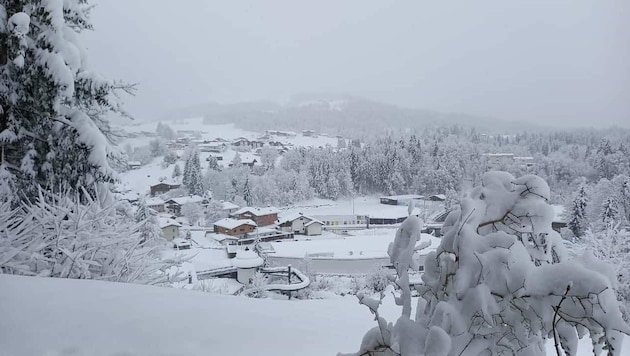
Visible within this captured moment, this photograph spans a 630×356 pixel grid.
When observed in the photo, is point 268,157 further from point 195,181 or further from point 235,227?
point 235,227

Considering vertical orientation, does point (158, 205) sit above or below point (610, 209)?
below

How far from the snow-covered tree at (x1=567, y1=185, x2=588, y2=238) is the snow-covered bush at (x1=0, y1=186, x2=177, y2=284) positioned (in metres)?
14.5

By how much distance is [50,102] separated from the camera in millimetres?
4062

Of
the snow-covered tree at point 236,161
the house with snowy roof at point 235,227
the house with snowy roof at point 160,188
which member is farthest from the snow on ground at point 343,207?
the house with snowy roof at point 160,188

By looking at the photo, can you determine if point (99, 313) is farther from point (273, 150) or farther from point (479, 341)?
point (273, 150)

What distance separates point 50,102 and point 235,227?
16.5m

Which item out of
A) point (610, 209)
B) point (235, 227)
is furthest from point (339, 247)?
point (610, 209)

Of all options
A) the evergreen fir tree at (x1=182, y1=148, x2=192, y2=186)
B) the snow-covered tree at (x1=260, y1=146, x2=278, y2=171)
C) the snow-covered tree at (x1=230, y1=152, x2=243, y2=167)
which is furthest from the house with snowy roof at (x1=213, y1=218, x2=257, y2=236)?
the snow-covered tree at (x1=260, y1=146, x2=278, y2=171)

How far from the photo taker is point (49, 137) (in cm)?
426

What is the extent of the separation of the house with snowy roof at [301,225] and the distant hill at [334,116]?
15.8 meters

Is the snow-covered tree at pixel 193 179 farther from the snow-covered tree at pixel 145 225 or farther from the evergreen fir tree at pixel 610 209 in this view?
the evergreen fir tree at pixel 610 209

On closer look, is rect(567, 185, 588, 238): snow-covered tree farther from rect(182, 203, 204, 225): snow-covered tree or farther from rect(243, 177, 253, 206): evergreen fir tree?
rect(243, 177, 253, 206): evergreen fir tree

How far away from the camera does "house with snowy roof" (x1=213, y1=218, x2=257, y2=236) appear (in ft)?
66.5

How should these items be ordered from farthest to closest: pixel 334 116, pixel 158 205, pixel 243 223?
pixel 334 116, pixel 158 205, pixel 243 223
